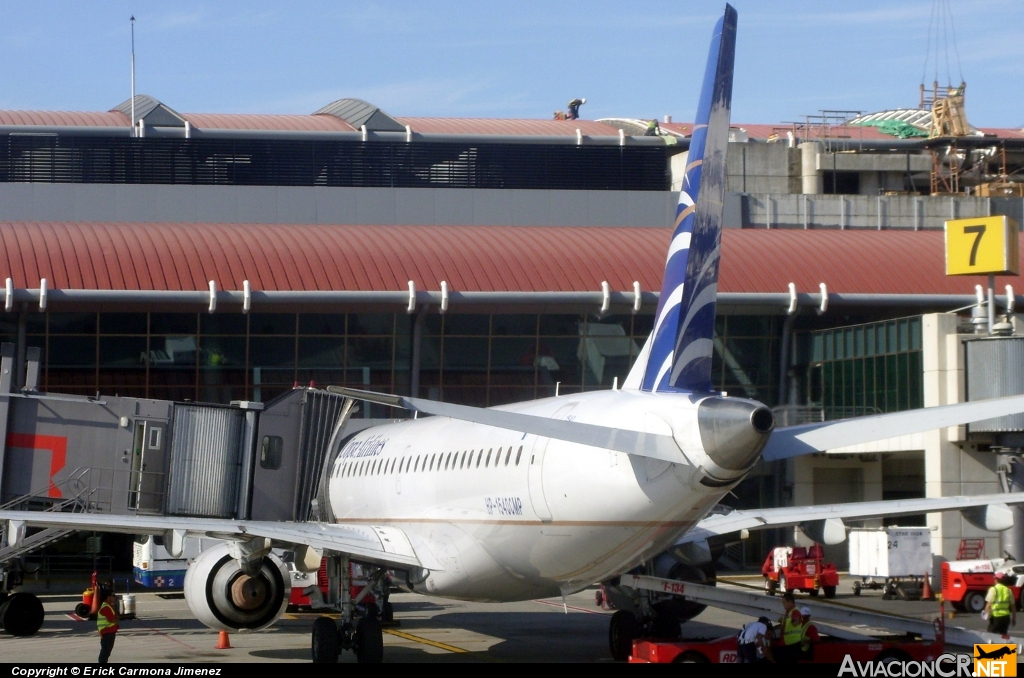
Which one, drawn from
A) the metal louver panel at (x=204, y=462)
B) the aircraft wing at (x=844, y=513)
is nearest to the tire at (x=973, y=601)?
the aircraft wing at (x=844, y=513)

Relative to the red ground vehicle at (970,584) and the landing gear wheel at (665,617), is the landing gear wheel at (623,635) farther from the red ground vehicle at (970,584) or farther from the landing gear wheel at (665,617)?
the red ground vehicle at (970,584)

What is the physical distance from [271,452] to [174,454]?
2167 mm

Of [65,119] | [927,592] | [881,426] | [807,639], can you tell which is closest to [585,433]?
[881,426]

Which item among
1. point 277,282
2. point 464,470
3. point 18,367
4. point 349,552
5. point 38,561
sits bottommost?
point 38,561

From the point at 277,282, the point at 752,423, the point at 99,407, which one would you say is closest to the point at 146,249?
the point at 277,282

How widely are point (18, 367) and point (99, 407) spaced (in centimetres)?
1294

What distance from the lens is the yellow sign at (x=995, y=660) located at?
16.6 m

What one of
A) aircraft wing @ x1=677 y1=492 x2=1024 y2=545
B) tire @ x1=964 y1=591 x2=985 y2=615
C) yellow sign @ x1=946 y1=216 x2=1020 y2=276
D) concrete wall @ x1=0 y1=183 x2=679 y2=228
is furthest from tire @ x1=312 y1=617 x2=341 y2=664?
concrete wall @ x1=0 y1=183 x2=679 y2=228

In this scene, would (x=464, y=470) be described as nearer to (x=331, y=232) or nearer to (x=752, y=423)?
(x=752, y=423)

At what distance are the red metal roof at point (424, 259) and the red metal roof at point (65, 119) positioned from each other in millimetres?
13717

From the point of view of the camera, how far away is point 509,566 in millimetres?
18344

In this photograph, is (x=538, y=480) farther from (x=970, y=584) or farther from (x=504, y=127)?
(x=504, y=127)

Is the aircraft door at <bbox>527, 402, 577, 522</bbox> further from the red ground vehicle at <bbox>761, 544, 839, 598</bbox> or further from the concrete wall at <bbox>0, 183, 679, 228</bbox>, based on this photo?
the concrete wall at <bbox>0, 183, 679, 228</bbox>

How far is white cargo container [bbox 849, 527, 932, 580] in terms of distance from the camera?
34.3m
